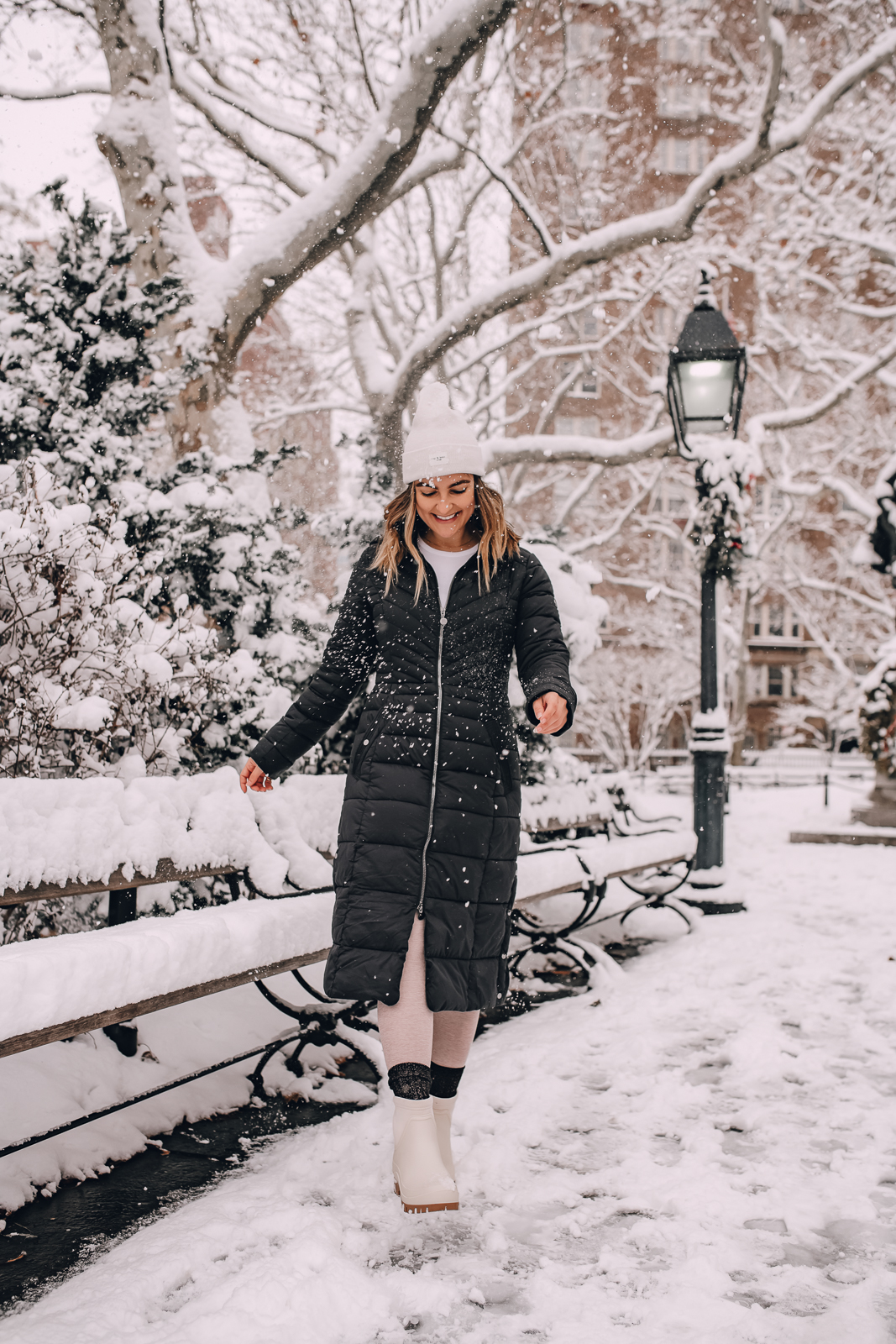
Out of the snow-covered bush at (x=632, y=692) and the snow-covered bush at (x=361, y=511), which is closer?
the snow-covered bush at (x=361, y=511)

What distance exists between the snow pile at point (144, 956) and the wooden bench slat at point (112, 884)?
0.17 m

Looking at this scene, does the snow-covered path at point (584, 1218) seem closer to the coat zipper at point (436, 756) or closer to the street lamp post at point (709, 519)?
the coat zipper at point (436, 756)

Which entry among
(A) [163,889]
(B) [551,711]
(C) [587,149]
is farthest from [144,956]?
(C) [587,149]

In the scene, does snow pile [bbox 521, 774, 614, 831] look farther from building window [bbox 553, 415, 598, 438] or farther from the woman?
building window [bbox 553, 415, 598, 438]

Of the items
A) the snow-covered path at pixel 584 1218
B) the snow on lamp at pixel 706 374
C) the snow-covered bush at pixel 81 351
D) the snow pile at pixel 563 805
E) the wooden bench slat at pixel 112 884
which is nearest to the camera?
the snow-covered path at pixel 584 1218

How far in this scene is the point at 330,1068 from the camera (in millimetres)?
3629

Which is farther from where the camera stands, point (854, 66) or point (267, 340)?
point (267, 340)

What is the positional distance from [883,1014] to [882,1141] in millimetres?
1381

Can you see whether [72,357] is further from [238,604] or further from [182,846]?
[182,846]

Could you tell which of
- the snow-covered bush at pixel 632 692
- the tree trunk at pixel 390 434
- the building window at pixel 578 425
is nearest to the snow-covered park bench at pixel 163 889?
the tree trunk at pixel 390 434

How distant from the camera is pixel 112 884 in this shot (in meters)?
2.97

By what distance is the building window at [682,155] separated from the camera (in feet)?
111

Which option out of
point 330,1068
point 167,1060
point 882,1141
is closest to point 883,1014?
point 882,1141

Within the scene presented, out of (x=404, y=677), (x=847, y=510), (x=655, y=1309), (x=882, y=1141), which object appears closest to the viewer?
(x=655, y=1309)
